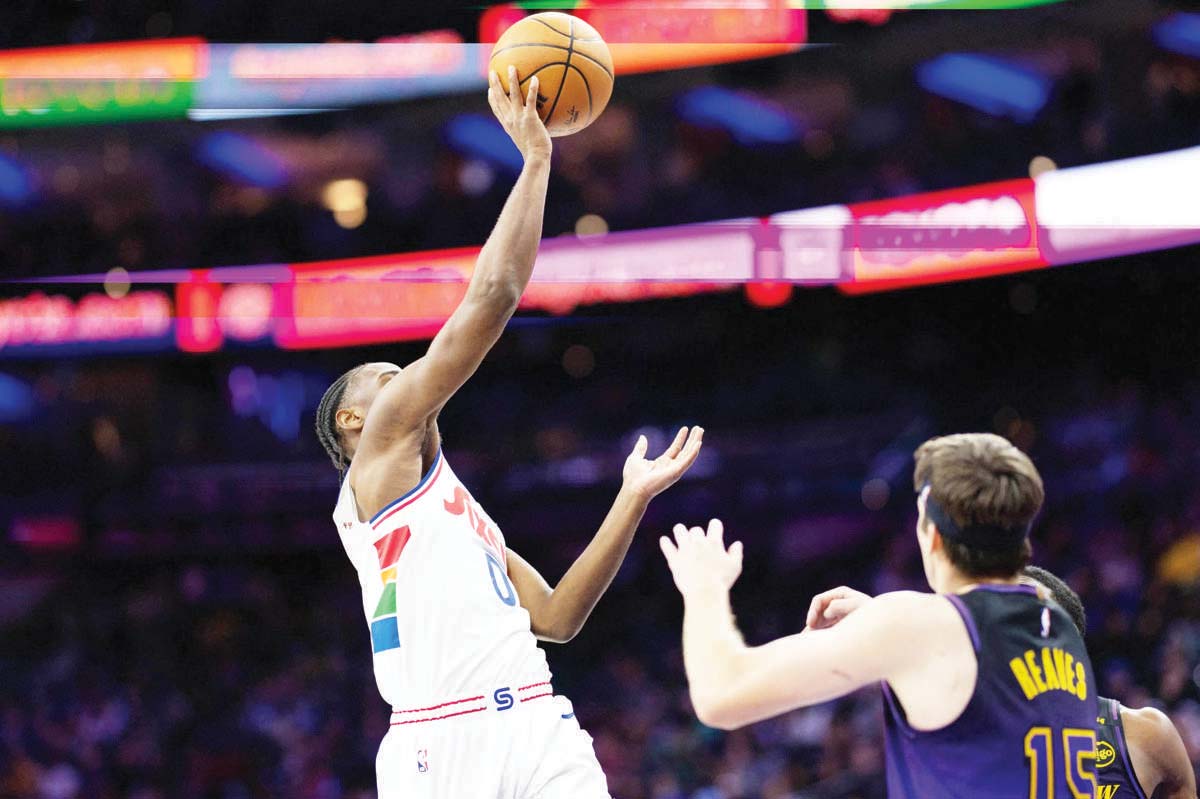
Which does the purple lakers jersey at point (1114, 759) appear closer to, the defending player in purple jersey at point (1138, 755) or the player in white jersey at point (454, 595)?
the defending player in purple jersey at point (1138, 755)

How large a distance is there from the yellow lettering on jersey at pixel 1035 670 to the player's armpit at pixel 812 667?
24 cm

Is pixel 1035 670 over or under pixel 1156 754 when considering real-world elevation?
over

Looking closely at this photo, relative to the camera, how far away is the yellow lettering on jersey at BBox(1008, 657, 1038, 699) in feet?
8.46

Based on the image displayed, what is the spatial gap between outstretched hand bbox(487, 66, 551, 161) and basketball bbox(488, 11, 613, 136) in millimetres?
114

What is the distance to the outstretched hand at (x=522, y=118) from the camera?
3.52 meters

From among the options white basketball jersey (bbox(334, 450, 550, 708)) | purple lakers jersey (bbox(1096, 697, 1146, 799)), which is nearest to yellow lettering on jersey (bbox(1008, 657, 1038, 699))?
purple lakers jersey (bbox(1096, 697, 1146, 799))

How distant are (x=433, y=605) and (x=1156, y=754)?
2.02 m

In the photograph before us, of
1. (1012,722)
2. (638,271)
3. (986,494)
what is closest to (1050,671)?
(1012,722)

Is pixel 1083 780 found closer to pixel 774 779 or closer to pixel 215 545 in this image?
pixel 774 779

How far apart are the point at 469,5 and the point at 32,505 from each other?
30.2 feet

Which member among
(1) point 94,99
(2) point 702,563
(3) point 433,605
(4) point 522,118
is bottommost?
(2) point 702,563

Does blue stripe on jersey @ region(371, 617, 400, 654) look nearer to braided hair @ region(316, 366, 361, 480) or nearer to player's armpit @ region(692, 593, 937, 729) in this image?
braided hair @ region(316, 366, 361, 480)

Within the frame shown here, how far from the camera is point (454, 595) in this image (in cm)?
351

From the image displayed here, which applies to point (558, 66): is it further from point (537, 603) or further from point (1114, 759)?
point (1114, 759)
